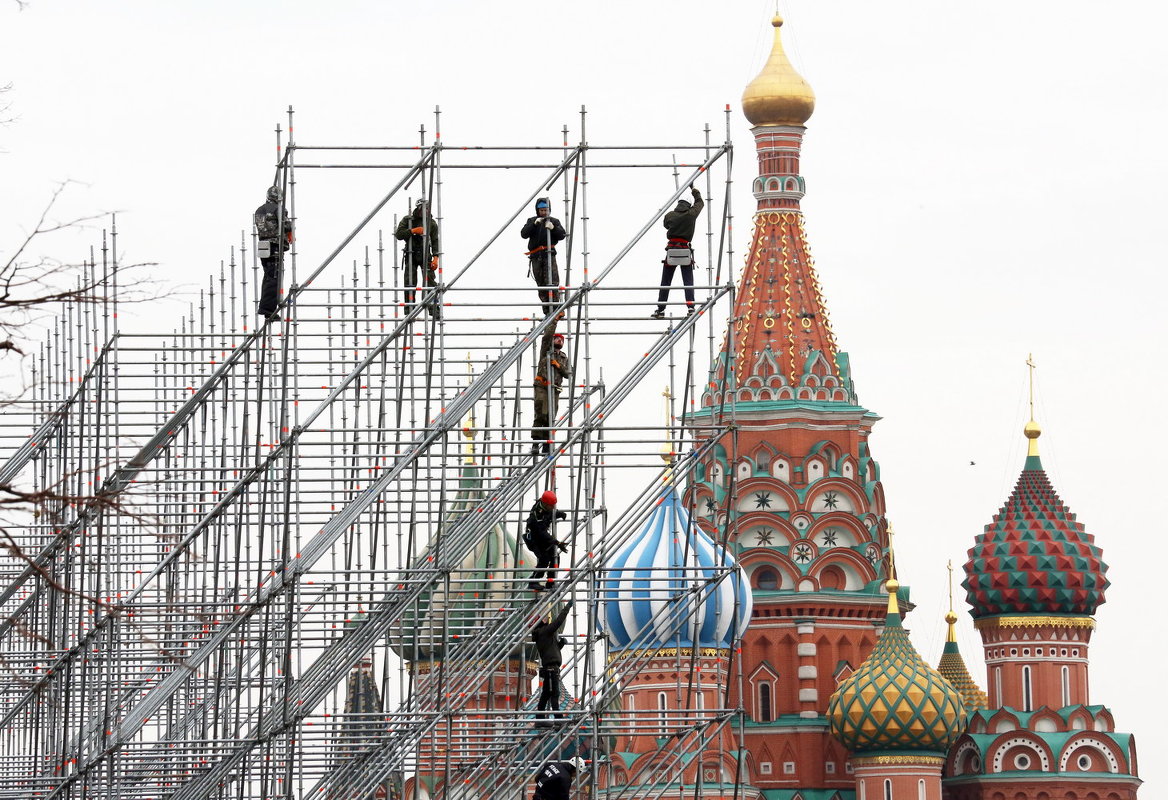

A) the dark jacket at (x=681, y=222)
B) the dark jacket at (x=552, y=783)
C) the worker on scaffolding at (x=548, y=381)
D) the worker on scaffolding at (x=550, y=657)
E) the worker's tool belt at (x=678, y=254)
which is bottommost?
the dark jacket at (x=552, y=783)

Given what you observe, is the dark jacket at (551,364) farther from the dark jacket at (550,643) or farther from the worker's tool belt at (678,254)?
the dark jacket at (550,643)

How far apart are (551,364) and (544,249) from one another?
1.20 m

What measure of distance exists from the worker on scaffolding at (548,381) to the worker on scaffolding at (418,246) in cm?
127

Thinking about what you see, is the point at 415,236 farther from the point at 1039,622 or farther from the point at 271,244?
the point at 1039,622

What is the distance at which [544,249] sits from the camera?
34.2 metres

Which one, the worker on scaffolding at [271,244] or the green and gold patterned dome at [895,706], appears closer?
the worker on scaffolding at [271,244]

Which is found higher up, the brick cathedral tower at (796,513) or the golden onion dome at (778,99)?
the golden onion dome at (778,99)

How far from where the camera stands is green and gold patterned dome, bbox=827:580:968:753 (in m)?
87.1

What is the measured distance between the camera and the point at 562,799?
108 ft

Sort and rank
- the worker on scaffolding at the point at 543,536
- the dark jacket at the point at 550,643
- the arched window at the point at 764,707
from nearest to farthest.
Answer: the worker on scaffolding at the point at 543,536, the dark jacket at the point at 550,643, the arched window at the point at 764,707

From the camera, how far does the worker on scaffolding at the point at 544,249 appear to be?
34.0 m

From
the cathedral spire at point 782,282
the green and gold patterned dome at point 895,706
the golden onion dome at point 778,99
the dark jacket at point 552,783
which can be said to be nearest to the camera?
the dark jacket at point 552,783

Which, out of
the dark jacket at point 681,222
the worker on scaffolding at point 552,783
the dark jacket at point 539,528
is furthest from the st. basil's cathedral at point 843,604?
the dark jacket at point 539,528

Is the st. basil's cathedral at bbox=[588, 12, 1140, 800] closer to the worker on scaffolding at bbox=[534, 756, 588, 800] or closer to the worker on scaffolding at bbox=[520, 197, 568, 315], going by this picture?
the worker on scaffolding at bbox=[520, 197, 568, 315]
